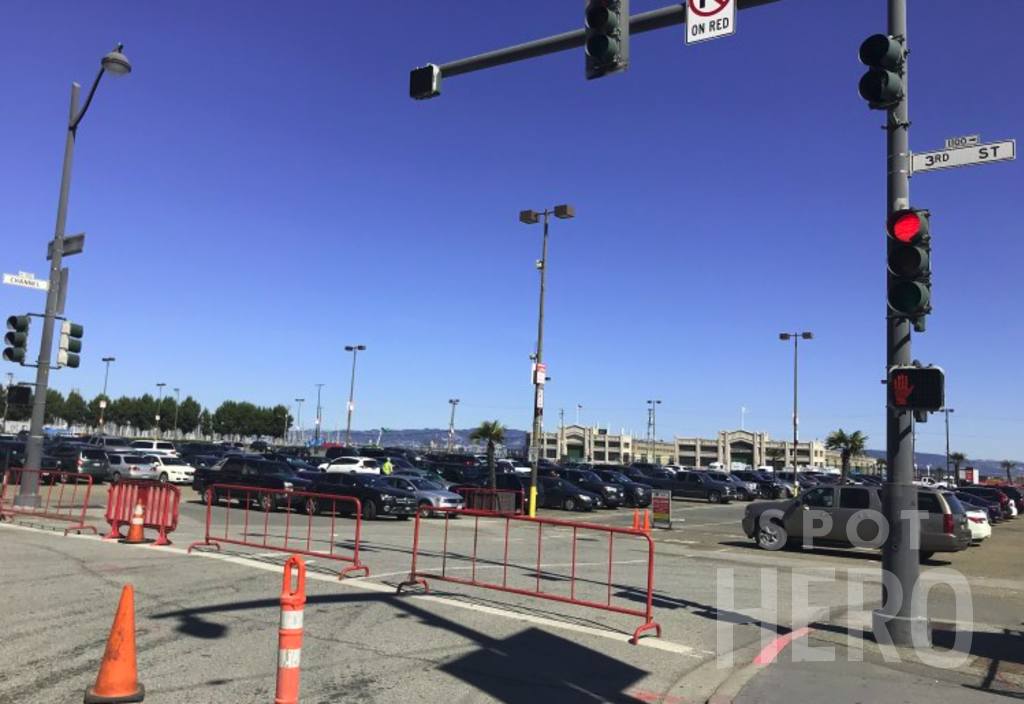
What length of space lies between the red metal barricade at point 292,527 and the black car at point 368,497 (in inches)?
3.4

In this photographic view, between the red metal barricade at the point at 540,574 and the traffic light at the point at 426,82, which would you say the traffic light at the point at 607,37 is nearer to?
the traffic light at the point at 426,82

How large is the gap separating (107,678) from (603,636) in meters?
4.86

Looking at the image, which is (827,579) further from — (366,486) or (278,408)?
(278,408)

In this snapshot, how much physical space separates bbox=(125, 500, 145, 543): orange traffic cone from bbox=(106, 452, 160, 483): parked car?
21267 millimetres

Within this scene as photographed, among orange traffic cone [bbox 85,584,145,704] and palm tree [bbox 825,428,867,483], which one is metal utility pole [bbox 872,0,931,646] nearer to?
orange traffic cone [bbox 85,584,145,704]

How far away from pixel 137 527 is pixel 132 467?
2210cm

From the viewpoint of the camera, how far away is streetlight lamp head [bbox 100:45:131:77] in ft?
52.2

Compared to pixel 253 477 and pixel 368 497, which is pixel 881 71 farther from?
pixel 253 477

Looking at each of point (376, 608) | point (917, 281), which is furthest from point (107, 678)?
point (917, 281)

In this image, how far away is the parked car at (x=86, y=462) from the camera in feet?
111

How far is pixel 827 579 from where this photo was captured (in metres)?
13.7

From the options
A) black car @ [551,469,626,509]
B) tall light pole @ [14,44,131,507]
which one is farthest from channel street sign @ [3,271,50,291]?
black car @ [551,469,626,509]

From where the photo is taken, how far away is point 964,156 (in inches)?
311

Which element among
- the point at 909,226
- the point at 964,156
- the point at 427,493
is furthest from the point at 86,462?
the point at 964,156
